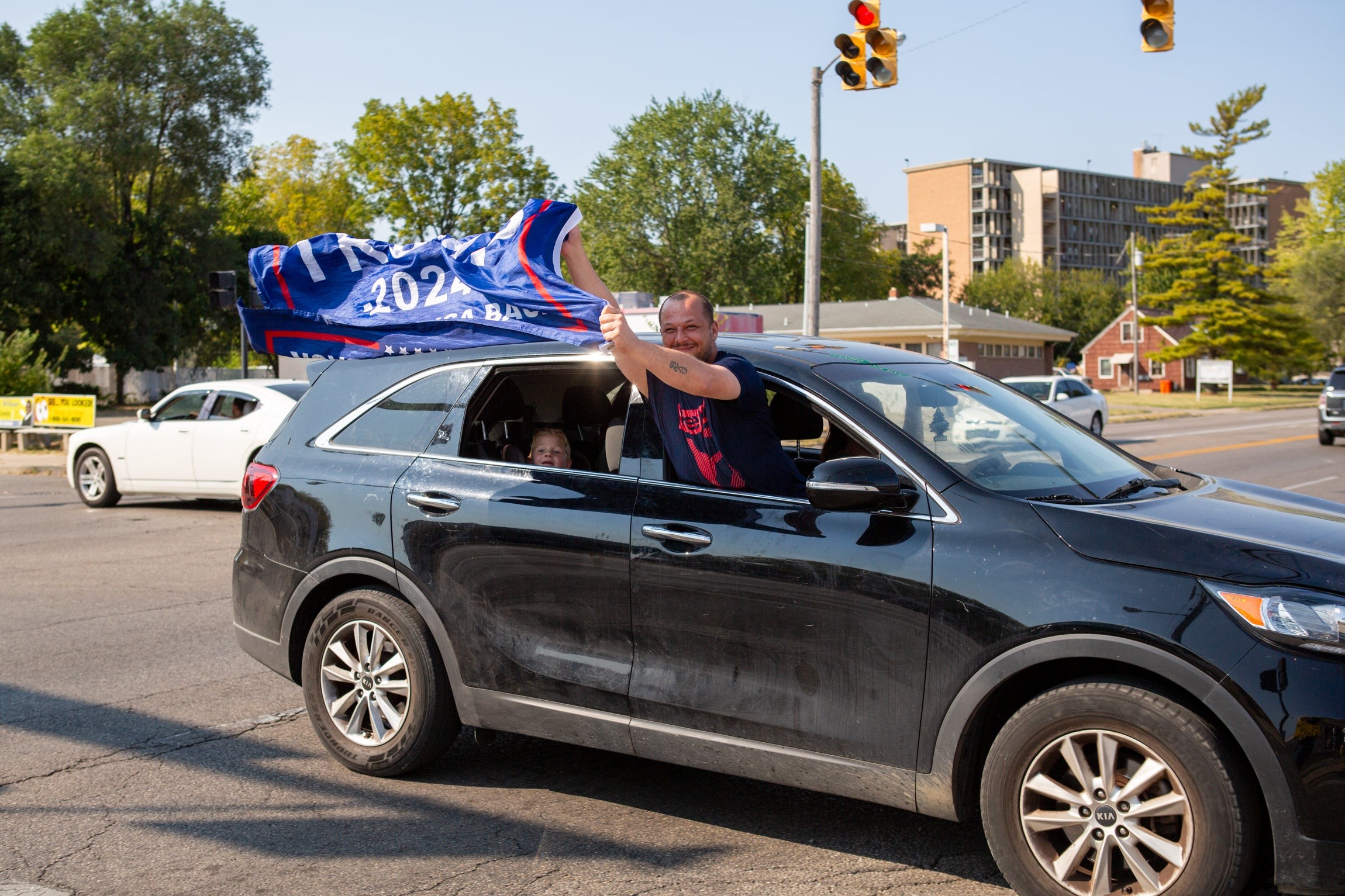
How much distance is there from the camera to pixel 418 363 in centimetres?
498

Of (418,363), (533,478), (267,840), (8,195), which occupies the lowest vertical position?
(267,840)

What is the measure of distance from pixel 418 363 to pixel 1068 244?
151 meters

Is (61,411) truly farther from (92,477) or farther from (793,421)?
(793,421)

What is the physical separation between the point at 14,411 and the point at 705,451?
2512 cm

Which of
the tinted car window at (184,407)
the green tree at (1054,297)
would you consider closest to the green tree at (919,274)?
the green tree at (1054,297)

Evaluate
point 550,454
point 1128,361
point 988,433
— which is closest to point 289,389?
point 550,454

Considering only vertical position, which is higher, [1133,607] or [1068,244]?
[1068,244]

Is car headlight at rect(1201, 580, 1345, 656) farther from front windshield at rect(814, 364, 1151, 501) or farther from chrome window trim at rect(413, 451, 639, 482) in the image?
chrome window trim at rect(413, 451, 639, 482)

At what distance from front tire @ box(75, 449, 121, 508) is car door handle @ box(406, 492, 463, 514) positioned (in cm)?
1219

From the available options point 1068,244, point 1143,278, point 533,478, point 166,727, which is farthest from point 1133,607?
point 1068,244

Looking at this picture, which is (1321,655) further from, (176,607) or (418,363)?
(176,607)

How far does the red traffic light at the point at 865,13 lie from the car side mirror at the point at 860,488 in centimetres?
1061

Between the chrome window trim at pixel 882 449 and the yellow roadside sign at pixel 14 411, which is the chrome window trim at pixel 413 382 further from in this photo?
the yellow roadside sign at pixel 14 411

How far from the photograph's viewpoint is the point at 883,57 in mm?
13211
